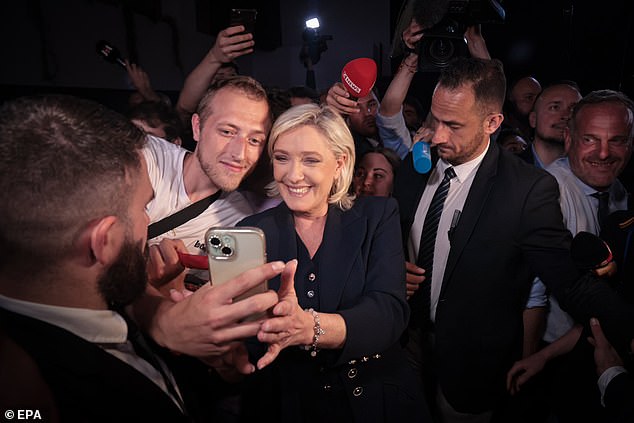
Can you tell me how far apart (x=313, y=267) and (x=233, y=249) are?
0.59m

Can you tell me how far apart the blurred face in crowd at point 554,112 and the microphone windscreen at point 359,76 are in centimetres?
159

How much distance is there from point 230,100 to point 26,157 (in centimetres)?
121

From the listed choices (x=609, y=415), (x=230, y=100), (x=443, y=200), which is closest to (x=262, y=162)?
(x=230, y=100)

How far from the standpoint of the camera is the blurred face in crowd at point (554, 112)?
275 centimetres

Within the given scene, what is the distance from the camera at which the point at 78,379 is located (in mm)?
743

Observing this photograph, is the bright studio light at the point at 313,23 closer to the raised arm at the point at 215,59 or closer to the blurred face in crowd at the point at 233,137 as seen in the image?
the raised arm at the point at 215,59

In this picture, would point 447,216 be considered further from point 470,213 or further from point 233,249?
point 233,249

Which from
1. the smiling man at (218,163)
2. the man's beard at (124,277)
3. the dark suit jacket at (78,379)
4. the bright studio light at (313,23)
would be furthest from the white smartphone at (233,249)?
the bright studio light at (313,23)

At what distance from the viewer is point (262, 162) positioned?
212 centimetres

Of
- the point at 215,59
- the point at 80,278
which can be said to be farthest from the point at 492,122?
the point at 80,278

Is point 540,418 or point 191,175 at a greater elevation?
point 191,175

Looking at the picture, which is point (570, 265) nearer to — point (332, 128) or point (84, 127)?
point (332, 128)

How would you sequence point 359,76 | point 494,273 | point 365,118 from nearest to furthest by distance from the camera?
point 494,273
point 359,76
point 365,118

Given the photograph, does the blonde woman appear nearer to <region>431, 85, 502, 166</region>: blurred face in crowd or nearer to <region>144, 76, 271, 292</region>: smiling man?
<region>144, 76, 271, 292</region>: smiling man
